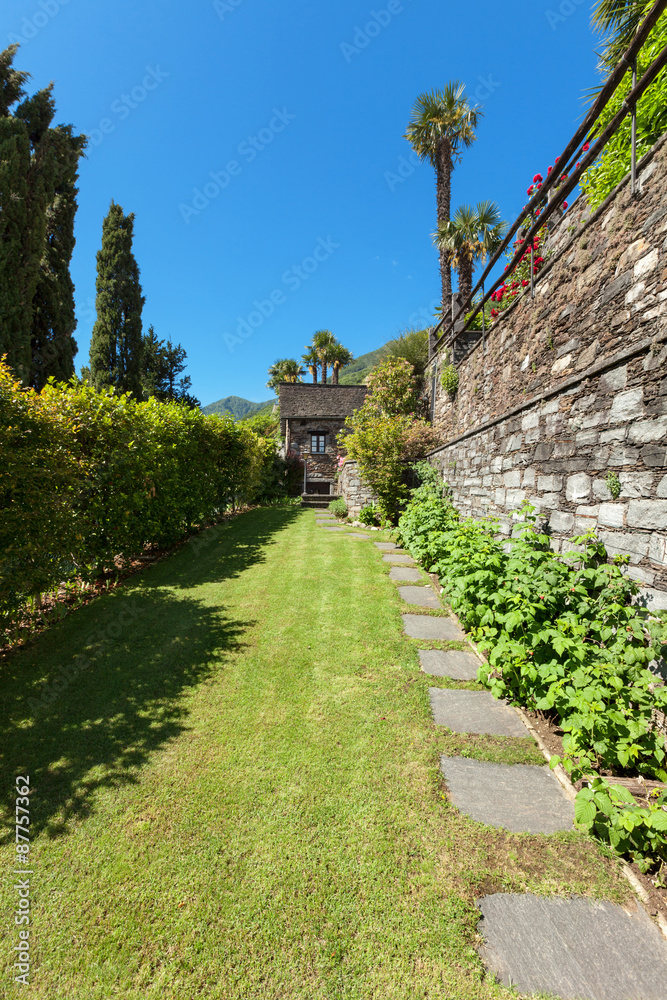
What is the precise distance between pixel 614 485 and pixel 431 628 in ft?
7.87

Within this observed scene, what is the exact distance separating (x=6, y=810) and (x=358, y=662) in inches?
103

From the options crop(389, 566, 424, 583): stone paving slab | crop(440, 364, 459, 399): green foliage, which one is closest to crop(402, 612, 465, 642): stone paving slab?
crop(389, 566, 424, 583): stone paving slab

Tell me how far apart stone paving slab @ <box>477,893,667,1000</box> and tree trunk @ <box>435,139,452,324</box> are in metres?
14.4

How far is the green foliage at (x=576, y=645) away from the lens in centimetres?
221

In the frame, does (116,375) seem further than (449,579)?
Yes

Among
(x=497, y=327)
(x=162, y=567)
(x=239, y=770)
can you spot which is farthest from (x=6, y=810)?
(x=497, y=327)

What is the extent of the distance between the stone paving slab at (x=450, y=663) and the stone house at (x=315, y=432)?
53.7 ft

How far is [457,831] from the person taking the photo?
6.75ft

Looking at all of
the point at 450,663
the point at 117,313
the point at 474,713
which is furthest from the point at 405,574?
the point at 117,313

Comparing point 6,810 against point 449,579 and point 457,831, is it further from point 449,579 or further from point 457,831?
point 449,579

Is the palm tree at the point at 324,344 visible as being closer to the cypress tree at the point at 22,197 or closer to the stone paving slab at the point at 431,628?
the cypress tree at the point at 22,197

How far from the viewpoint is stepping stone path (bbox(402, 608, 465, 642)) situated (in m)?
4.22

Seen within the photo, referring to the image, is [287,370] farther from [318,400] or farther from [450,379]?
[450,379]

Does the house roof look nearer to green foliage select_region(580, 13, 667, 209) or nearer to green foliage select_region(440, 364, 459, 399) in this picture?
green foliage select_region(440, 364, 459, 399)
